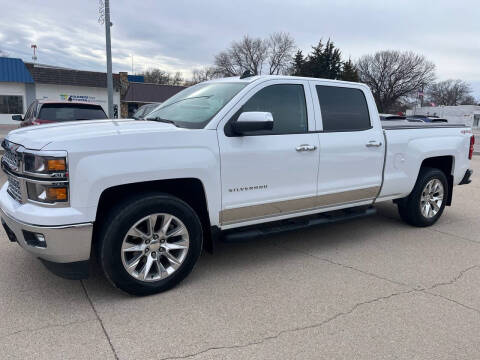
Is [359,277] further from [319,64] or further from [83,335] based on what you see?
[319,64]

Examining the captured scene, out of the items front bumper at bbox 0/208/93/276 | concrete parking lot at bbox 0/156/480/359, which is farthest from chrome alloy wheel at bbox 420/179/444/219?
front bumper at bbox 0/208/93/276

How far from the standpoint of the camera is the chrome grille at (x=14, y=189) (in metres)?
3.16

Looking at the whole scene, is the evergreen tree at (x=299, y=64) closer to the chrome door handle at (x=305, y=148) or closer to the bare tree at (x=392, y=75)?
the bare tree at (x=392, y=75)

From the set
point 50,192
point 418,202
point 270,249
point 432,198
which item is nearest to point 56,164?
point 50,192

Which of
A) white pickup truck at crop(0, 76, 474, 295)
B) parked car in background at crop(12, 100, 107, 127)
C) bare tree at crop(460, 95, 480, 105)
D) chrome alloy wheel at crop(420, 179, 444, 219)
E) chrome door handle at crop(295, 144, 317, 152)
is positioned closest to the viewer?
white pickup truck at crop(0, 76, 474, 295)

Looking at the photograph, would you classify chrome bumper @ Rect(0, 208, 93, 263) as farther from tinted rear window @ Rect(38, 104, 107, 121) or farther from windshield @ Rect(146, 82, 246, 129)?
tinted rear window @ Rect(38, 104, 107, 121)

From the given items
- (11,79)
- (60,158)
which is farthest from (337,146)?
(11,79)

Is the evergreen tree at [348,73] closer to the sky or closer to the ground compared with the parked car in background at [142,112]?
closer to the sky

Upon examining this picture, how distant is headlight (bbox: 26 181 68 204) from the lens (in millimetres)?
2877

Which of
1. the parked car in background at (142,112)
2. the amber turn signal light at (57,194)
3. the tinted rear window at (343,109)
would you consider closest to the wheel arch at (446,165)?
the tinted rear window at (343,109)

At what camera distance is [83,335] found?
279 cm

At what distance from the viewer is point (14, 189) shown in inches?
131

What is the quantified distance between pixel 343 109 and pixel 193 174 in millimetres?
2125

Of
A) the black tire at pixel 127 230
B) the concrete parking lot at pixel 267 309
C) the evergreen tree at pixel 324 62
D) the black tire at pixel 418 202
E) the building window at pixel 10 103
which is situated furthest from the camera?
the evergreen tree at pixel 324 62
